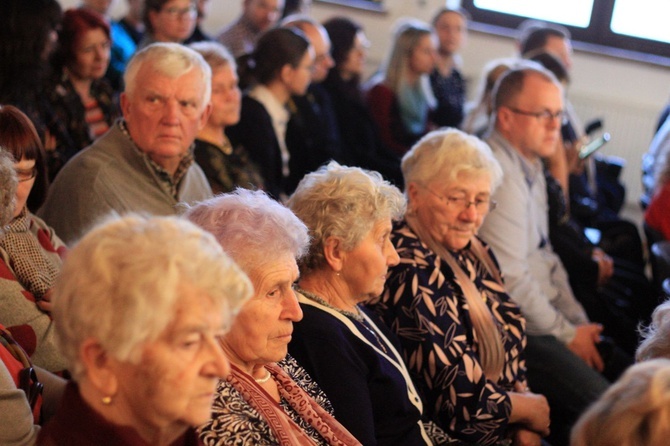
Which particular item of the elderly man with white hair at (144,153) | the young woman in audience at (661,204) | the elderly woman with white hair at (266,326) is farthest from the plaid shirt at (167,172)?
the young woman in audience at (661,204)

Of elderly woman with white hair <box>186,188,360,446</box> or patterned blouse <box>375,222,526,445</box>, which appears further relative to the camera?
patterned blouse <box>375,222,526,445</box>

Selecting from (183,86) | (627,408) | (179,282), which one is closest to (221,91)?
(183,86)

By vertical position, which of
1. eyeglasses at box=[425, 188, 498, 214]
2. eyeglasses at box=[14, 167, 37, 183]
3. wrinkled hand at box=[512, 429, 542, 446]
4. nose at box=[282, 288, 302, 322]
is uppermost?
eyeglasses at box=[14, 167, 37, 183]

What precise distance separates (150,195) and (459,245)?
96 centimetres

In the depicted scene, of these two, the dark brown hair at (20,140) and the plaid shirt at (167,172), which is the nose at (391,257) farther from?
the dark brown hair at (20,140)

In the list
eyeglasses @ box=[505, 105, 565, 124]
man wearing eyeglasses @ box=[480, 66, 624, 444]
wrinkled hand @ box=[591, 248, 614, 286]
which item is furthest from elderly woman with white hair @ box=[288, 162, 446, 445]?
wrinkled hand @ box=[591, 248, 614, 286]

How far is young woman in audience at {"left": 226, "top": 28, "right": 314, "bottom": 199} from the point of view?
3.66 metres

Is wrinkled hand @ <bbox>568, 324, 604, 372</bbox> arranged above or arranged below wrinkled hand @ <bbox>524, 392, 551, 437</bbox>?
below

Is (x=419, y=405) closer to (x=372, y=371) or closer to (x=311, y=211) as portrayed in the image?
(x=372, y=371)

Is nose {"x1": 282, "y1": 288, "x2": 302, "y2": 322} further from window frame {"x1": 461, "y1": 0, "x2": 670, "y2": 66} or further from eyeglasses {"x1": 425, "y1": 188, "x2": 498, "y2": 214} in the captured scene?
window frame {"x1": 461, "y1": 0, "x2": 670, "y2": 66}

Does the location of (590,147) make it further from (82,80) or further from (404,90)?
(82,80)

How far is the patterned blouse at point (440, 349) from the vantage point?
7.47 feet

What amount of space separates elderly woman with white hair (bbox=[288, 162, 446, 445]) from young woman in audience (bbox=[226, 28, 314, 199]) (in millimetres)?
1411

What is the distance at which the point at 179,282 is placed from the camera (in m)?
1.18
